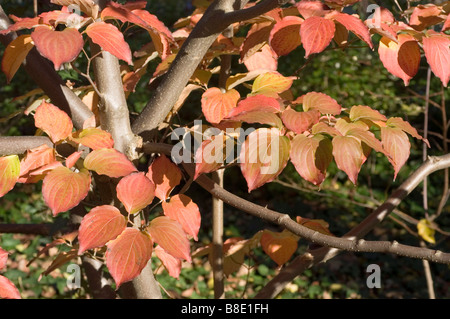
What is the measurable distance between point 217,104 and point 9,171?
0.50m

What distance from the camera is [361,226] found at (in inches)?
61.0

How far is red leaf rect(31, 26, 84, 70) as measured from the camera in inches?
39.3

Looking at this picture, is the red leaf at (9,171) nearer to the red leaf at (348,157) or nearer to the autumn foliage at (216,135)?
the autumn foliage at (216,135)

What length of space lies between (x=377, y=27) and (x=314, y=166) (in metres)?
0.37

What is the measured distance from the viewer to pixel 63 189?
1082 mm

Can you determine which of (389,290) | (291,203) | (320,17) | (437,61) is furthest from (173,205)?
(291,203)

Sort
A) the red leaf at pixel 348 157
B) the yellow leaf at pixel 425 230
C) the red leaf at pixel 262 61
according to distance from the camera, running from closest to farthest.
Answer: the red leaf at pixel 348 157, the red leaf at pixel 262 61, the yellow leaf at pixel 425 230

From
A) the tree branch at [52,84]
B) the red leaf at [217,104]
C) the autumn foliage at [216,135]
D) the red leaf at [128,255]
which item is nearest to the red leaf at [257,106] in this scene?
the autumn foliage at [216,135]

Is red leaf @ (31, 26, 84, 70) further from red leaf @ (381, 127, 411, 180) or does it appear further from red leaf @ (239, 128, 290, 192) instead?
red leaf @ (381, 127, 411, 180)

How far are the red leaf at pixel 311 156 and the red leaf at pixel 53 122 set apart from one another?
1.74ft

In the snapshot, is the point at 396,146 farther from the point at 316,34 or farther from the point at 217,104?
the point at 217,104

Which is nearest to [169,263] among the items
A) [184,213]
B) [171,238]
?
[184,213]

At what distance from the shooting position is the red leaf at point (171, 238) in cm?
111

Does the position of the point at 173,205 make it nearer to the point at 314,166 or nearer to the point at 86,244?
the point at 86,244
